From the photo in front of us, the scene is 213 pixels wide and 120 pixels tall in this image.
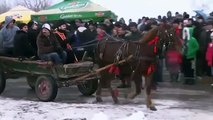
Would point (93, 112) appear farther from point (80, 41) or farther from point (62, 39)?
point (80, 41)

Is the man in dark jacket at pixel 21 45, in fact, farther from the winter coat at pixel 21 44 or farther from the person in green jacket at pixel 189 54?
the person in green jacket at pixel 189 54

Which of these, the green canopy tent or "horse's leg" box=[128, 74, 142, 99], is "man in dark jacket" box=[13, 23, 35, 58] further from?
the green canopy tent

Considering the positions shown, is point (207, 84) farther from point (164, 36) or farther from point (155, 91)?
point (164, 36)

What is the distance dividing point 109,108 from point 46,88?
82.0 inches

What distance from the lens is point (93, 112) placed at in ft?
33.2

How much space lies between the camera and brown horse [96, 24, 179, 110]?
35.3ft

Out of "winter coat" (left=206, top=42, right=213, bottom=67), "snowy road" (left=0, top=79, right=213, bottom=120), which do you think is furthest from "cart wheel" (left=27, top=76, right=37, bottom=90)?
"winter coat" (left=206, top=42, right=213, bottom=67)

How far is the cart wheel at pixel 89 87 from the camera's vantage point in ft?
42.5

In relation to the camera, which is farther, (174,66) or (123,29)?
(123,29)

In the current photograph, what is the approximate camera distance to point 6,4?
321ft

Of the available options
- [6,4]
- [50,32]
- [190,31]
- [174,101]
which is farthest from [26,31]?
[6,4]

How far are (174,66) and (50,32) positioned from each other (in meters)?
3.49

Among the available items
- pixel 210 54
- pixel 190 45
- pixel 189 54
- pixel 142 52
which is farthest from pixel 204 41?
pixel 142 52

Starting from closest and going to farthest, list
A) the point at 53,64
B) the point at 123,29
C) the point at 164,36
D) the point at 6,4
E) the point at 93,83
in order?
the point at 164,36, the point at 53,64, the point at 93,83, the point at 123,29, the point at 6,4
